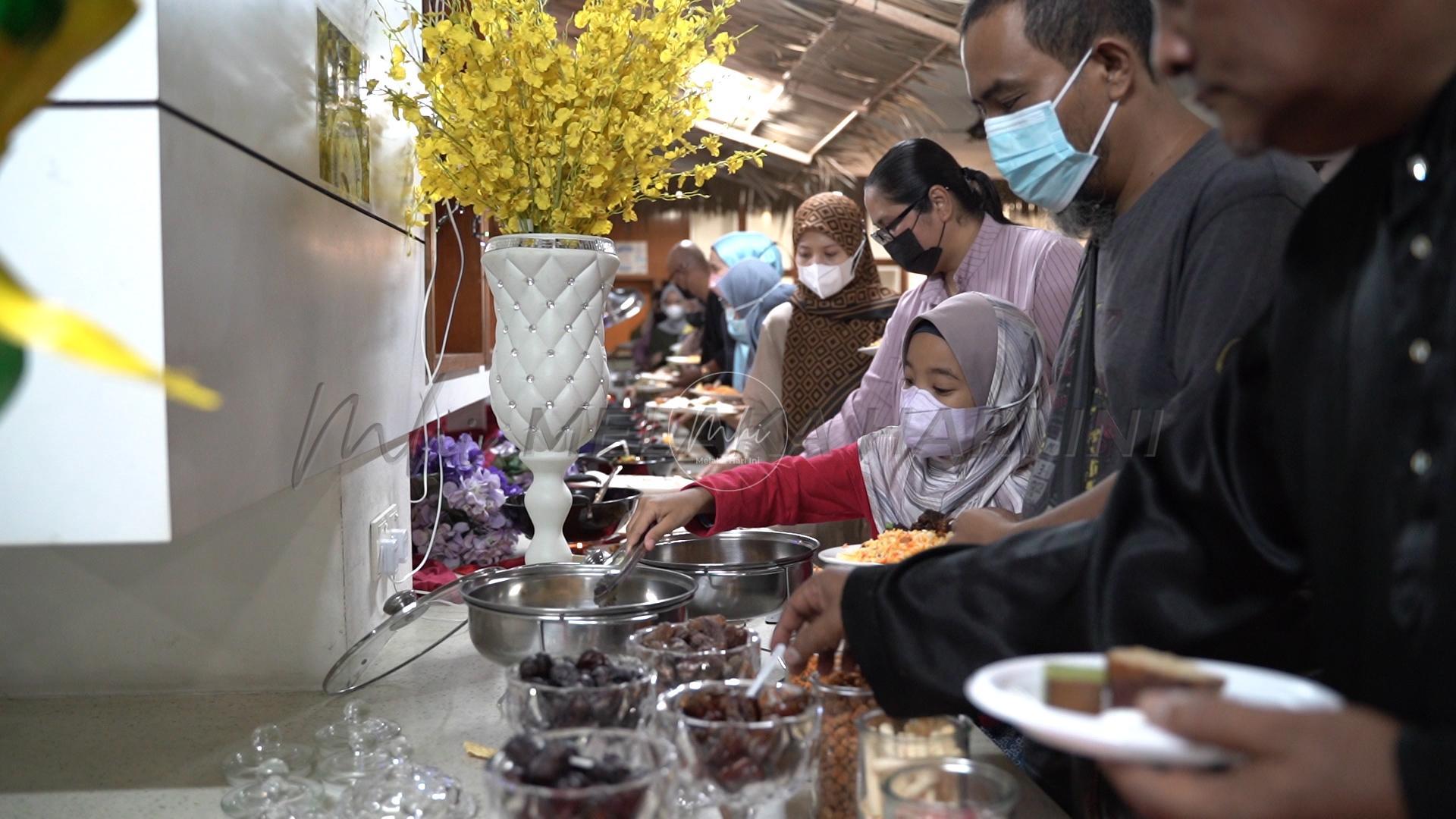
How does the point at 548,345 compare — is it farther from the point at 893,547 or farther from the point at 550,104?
the point at 893,547

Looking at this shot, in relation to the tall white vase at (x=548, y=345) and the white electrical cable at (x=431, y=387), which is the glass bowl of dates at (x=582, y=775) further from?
the white electrical cable at (x=431, y=387)

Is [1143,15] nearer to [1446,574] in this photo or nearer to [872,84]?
[1446,574]

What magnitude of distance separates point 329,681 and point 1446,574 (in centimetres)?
126

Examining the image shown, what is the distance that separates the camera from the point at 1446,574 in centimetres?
55

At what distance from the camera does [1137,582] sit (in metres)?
0.82

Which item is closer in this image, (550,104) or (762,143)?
(550,104)

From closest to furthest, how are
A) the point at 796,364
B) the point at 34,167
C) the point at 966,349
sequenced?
1. the point at 34,167
2. the point at 966,349
3. the point at 796,364

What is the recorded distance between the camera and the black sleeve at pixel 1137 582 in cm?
78

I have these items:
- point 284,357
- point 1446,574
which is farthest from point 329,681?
point 1446,574

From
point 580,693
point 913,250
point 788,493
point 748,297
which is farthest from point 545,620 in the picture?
point 748,297

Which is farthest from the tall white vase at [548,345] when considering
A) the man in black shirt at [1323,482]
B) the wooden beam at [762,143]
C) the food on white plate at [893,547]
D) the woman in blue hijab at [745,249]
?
the wooden beam at [762,143]

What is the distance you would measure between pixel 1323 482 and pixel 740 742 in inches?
16.2

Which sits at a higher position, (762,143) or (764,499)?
(762,143)

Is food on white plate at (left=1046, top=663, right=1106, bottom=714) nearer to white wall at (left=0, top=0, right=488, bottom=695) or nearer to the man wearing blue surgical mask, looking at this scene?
the man wearing blue surgical mask
